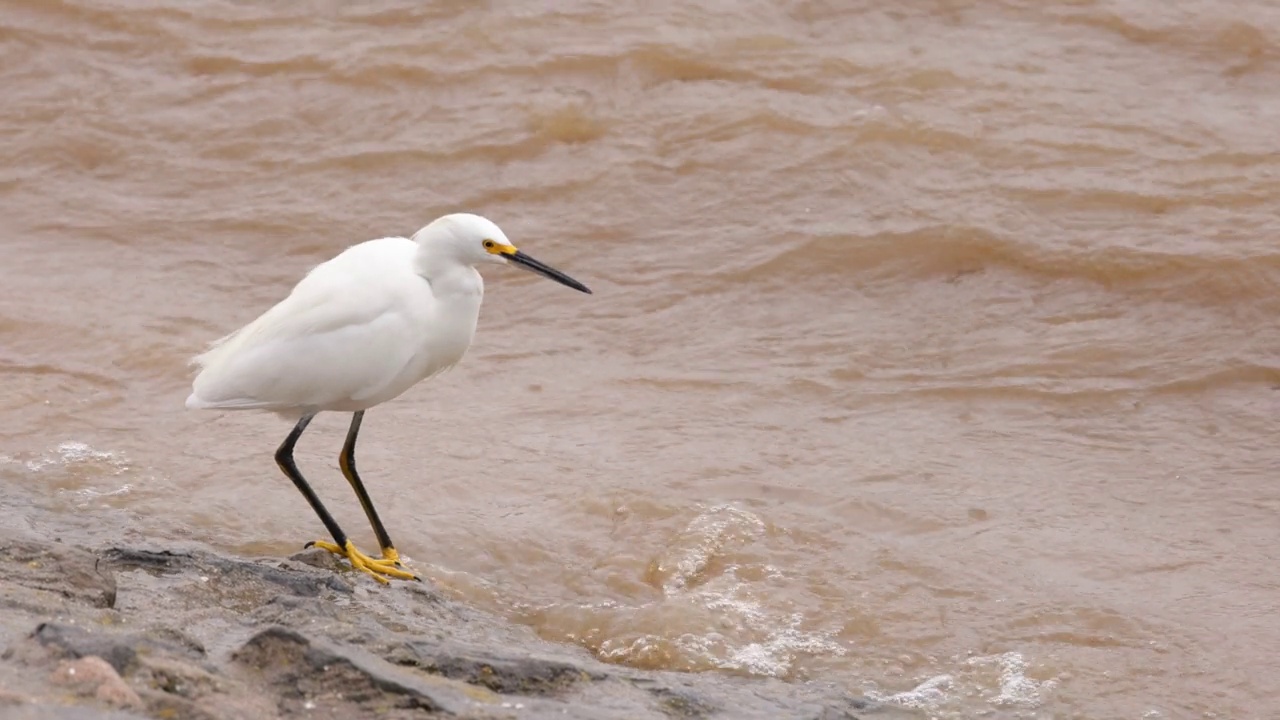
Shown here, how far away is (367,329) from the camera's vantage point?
5465mm

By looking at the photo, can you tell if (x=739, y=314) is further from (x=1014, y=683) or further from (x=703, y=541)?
(x=1014, y=683)

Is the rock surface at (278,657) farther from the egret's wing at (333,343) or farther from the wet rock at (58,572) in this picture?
the egret's wing at (333,343)

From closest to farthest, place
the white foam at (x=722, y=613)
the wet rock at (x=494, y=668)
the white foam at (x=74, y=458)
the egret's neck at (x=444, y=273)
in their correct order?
the wet rock at (x=494, y=668)
the white foam at (x=722, y=613)
the egret's neck at (x=444, y=273)
the white foam at (x=74, y=458)

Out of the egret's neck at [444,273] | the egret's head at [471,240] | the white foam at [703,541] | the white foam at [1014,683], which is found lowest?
the white foam at [1014,683]

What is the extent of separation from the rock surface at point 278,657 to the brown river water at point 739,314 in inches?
27.0

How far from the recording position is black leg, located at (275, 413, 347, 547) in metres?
5.81

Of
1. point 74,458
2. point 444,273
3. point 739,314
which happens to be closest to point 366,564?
point 444,273

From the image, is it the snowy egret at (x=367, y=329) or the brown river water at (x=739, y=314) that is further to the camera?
the brown river water at (x=739, y=314)

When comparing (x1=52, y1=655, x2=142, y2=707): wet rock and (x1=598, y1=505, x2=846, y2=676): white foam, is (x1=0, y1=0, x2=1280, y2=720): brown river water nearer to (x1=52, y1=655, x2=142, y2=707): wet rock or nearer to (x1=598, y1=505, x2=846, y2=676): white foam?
(x1=598, y1=505, x2=846, y2=676): white foam

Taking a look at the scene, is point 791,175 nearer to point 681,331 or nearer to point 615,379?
point 681,331

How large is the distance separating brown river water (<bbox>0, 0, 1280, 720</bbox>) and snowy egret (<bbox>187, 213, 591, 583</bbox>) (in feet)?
2.33

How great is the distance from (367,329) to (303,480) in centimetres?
75

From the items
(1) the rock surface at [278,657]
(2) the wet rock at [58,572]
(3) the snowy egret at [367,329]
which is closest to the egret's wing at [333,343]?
(3) the snowy egret at [367,329]

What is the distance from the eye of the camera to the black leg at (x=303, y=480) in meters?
5.81
